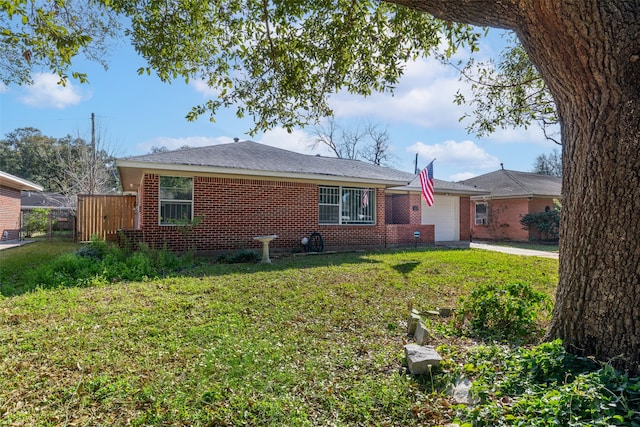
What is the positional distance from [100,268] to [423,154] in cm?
3571

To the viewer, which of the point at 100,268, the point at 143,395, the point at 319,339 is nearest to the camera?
the point at 143,395

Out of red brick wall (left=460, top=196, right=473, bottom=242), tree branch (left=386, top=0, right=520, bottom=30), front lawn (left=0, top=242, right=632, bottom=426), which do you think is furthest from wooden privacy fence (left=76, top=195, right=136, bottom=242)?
red brick wall (left=460, top=196, right=473, bottom=242)

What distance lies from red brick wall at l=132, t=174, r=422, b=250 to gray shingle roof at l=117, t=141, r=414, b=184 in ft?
1.92

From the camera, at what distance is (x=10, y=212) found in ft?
58.0

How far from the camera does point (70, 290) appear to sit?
6.07m

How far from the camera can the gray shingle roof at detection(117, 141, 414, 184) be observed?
10008 mm

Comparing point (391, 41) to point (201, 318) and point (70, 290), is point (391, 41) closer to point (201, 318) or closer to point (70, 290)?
point (201, 318)

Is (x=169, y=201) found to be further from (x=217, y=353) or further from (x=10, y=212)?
(x=10, y=212)

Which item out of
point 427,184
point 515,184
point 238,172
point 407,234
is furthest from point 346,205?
point 515,184

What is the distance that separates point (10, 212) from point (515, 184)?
2784cm

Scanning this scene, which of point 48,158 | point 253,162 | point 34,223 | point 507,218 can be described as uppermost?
point 48,158

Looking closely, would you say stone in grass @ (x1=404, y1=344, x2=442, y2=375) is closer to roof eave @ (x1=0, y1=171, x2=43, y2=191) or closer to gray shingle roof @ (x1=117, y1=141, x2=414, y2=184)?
gray shingle roof @ (x1=117, y1=141, x2=414, y2=184)

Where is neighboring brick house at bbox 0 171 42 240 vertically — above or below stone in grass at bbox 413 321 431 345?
above

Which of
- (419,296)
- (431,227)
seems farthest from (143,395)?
→ (431,227)
